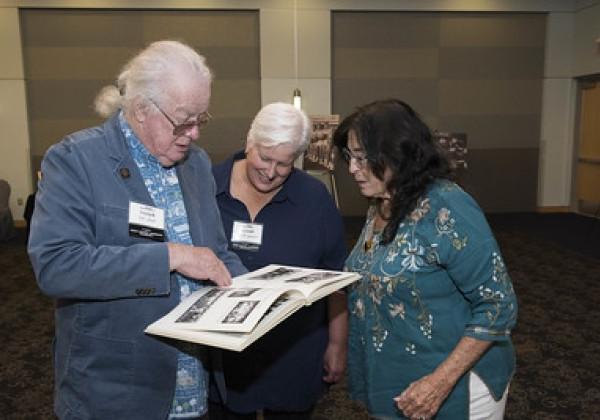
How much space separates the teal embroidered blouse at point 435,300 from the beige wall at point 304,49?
7.57 m

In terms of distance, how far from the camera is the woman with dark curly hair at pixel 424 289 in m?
1.32

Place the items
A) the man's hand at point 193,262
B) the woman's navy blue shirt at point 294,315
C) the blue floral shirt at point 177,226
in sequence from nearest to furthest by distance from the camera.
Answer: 1. the man's hand at point 193,262
2. the blue floral shirt at point 177,226
3. the woman's navy blue shirt at point 294,315

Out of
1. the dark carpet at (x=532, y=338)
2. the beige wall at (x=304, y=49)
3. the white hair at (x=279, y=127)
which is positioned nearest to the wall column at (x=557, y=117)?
the beige wall at (x=304, y=49)

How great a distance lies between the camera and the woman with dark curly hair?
51.9 inches

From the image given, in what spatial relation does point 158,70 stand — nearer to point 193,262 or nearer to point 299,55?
point 193,262

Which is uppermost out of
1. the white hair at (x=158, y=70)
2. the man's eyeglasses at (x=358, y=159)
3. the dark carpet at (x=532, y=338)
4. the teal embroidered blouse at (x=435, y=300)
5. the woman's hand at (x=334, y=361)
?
the white hair at (x=158, y=70)

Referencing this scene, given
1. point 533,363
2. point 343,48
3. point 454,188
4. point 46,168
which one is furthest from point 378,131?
point 343,48

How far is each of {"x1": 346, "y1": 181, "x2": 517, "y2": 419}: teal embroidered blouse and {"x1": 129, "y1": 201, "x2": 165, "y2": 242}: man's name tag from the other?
0.58m

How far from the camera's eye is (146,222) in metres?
1.21

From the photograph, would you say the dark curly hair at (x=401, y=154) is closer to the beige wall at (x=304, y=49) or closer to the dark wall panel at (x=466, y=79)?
the beige wall at (x=304, y=49)

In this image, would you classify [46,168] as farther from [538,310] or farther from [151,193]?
[538,310]

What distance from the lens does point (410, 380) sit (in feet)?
4.60

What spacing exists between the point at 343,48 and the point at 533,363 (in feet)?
21.6

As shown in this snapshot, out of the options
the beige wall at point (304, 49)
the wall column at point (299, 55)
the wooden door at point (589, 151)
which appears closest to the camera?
the beige wall at point (304, 49)
